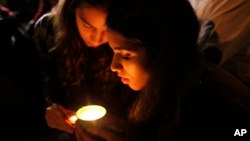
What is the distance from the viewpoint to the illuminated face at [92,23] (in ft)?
4.80

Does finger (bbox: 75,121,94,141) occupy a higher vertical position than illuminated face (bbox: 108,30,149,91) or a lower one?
lower

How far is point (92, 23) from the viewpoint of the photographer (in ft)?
4.91

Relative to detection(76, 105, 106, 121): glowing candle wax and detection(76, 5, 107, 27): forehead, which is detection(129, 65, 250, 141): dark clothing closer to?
detection(76, 105, 106, 121): glowing candle wax

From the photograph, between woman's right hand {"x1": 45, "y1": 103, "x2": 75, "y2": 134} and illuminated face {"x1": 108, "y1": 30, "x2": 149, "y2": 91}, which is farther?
woman's right hand {"x1": 45, "y1": 103, "x2": 75, "y2": 134}

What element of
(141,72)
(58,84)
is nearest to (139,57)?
(141,72)

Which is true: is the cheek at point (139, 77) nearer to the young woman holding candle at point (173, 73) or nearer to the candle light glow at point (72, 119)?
the young woman holding candle at point (173, 73)

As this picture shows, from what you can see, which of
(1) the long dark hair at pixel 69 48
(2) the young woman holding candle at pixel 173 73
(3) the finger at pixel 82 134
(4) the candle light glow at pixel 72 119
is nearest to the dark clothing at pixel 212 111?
(2) the young woman holding candle at pixel 173 73

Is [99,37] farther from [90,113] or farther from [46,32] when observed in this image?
[46,32]

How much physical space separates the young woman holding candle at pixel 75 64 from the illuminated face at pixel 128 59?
1.20 ft

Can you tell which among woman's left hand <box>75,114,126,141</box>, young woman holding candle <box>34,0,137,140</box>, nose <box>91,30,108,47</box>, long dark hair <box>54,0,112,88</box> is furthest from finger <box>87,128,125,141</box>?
long dark hair <box>54,0,112,88</box>

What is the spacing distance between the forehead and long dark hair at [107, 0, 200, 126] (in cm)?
28

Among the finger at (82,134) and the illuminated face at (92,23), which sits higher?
the illuminated face at (92,23)

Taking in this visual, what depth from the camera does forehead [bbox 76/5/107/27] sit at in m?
1.45

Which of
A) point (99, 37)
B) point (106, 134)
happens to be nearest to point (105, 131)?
point (106, 134)
